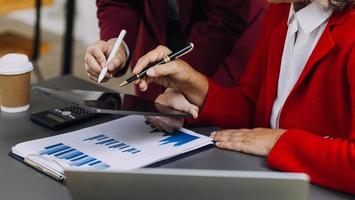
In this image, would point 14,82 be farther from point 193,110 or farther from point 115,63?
point 193,110

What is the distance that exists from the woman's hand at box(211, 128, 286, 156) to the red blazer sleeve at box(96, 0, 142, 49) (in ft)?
2.22

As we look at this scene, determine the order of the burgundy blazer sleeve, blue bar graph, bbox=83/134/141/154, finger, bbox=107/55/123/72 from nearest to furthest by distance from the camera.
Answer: blue bar graph, bbox=83/134/141/154, finger, bbox=107/55/123/72, the burgundy blazer sleeve

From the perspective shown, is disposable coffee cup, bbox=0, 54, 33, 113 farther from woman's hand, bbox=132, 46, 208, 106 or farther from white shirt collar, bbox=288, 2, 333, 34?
white shirt collar, bbox=288, 2, 333, 34

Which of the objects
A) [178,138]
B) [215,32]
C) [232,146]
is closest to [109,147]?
[178,138]

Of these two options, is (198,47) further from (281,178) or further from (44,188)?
(281,178)

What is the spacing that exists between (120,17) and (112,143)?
28.2 inches

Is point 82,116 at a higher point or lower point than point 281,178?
lower

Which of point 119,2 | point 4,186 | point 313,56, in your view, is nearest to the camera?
point 4,186

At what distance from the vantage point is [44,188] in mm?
1104

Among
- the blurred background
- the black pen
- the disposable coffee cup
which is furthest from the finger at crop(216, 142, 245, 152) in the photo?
the blurred background

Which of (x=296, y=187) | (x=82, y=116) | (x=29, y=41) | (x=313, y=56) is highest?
(x=313, y=56)

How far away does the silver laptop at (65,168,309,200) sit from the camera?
33.1 inches

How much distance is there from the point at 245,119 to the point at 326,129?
245mm

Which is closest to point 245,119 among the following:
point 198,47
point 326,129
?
point 326,129
